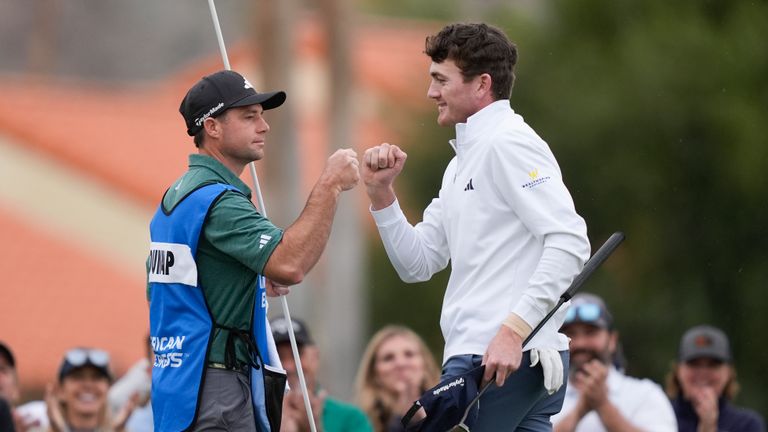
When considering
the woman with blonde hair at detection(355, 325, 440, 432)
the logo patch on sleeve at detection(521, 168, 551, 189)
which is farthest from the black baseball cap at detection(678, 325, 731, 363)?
the logo patch on sleeve at detection(521, 168, 551, 189)

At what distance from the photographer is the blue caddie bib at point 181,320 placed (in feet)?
20.3

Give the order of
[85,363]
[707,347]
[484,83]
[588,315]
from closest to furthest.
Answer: [484,83] < [588,315] < [85,363] < [707,347]

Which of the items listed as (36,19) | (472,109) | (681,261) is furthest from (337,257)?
(472,109)

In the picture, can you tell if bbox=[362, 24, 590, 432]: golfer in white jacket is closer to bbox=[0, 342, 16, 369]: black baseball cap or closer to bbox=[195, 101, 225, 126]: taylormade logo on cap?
bbox=[195, 101, 225, 126]: taylormade logo on cap

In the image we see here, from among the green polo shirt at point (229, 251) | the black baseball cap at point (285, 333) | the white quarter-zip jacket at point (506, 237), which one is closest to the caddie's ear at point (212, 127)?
the green polo shirt at point (229, 251)

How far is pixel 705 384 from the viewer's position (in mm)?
10320

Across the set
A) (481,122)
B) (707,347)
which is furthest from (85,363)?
(481,122)

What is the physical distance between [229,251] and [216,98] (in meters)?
0.68

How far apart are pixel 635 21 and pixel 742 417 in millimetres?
13797

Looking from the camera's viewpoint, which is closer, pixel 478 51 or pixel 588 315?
pixel 478 51

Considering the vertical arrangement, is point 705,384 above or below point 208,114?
below

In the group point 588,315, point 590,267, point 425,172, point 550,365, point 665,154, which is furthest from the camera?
point 425,172

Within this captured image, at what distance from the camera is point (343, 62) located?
22.6m

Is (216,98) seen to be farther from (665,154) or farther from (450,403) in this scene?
(665,154)
